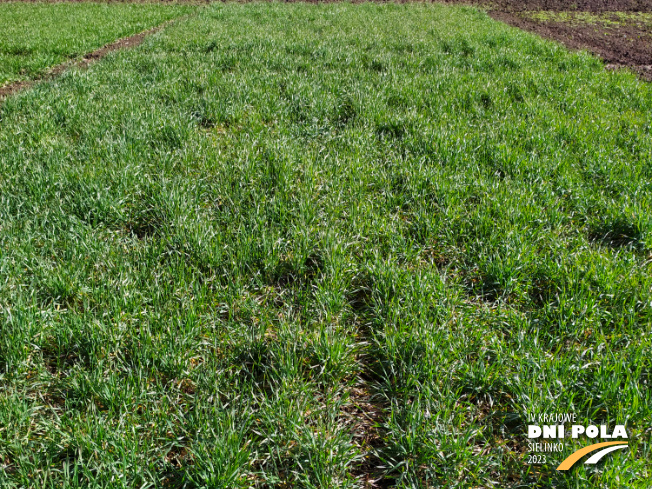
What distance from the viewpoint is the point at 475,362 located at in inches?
88.9

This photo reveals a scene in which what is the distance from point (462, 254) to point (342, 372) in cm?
Result: 144

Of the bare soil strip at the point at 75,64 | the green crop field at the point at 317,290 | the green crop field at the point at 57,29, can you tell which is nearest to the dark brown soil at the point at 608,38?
the green crop field at the point at 317,290

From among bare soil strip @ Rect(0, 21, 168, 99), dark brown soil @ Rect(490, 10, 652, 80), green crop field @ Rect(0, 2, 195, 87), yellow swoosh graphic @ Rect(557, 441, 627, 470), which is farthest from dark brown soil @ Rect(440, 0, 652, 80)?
green crop field @ Rect(0, 2, 195, 87)

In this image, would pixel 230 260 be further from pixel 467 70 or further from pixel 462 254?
pixel 467 70

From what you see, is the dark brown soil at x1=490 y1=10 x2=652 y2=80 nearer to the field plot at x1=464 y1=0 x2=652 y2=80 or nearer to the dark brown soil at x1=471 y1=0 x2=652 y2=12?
the field plot at x1=464 y1=0 x2=652 y2=80

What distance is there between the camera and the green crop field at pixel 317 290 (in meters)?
1.86

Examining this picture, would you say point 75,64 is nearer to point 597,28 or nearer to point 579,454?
point 579,454

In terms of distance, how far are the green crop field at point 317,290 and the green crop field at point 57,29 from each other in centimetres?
356

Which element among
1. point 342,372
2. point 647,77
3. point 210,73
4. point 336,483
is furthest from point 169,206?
point 647,77

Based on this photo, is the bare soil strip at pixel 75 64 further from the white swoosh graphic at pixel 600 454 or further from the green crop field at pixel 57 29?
the white swoosh graphic at pixel 600 454

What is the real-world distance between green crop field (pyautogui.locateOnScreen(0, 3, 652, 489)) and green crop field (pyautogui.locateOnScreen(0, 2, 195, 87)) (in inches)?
140

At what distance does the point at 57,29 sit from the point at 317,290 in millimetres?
12818

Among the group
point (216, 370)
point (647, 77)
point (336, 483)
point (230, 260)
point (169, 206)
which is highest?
point (647, 77)

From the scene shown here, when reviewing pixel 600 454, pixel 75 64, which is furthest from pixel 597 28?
pixel 600 454
